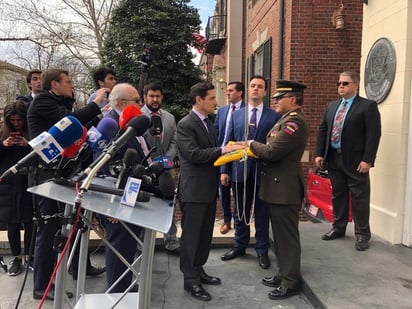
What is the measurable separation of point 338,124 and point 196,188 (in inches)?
75.3

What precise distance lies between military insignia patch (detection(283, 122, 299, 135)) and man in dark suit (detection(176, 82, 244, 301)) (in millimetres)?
403

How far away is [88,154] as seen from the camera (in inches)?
101

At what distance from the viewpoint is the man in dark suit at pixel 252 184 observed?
4176 mm

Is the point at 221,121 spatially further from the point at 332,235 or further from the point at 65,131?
the point at 65,131

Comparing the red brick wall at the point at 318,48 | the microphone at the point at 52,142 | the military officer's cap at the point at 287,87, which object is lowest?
the microphone at the point at 52,142

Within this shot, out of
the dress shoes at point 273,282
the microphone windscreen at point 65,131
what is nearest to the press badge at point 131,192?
the microphone windscreen at point 65,131

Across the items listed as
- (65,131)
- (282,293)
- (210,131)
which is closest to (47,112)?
(65,131)

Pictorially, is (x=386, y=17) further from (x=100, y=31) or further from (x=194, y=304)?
(x=100, y=31)

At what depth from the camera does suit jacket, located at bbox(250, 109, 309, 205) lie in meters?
3.39

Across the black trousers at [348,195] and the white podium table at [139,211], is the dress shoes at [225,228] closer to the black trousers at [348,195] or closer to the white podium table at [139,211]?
the black trousers at [348,195]

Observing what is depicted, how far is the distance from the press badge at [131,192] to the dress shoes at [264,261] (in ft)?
7.98

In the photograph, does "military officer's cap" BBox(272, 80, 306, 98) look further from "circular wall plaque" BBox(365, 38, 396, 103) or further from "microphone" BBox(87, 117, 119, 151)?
"circular wall plaque" BBox(365, 38, 396, 103)

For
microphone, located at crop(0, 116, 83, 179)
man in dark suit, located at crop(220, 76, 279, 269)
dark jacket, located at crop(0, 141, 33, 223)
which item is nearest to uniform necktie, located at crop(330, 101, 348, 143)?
man in dark suit, located at crop(220, 76, 279, 269)

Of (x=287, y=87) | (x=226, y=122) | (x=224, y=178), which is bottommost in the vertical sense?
(x=224, y=178)
